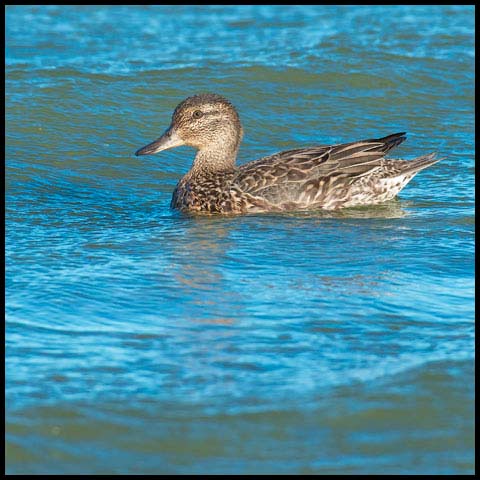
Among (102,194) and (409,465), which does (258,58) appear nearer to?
(102,194)

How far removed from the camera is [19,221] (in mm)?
8945

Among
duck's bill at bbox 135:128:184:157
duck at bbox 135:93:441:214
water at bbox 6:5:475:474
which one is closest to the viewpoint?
water at bbox 6:5:475:474

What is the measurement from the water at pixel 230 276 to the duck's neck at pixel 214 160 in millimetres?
390

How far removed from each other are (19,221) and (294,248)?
216 centimetres

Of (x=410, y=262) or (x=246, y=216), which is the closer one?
(x=410, y=262)

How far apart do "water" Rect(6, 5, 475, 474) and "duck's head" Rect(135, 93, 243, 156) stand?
473 millimetres

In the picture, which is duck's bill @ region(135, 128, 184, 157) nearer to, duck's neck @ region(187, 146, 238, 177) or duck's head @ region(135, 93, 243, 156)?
duck's head @ region(135, 93, 243, 156)

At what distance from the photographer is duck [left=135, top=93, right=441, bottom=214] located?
31.0 feet

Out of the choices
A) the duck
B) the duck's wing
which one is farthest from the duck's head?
the duck's wing

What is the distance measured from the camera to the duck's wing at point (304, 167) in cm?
945

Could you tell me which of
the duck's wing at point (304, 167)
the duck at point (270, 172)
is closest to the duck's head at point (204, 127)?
the duck at point (270, 172)

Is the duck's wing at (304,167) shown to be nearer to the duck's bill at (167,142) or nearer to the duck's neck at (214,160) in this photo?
the duck's neck at (214,160)

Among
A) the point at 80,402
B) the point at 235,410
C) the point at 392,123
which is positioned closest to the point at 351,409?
the point at 235,410

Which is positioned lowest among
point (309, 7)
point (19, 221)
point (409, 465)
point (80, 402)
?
point (409, 465)
